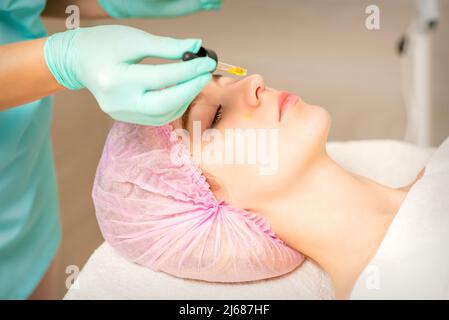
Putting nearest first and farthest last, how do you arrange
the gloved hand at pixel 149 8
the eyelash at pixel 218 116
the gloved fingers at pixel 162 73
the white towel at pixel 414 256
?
1. the gloved fingers at pixel 162 73
2. the white towel at pixel 414 256
3. the eyelash at pixel 218 116
4. the gloved hand at pixel 149 8

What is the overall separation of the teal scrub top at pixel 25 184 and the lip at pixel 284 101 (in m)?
0.58

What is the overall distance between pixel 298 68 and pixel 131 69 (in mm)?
847

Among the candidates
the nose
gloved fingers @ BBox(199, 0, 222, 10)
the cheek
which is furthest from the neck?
gloved fingers @ BBox(199, 0, 222, 10)

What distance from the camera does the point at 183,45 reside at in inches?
36.0

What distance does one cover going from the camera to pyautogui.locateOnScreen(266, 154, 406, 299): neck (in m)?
1.16

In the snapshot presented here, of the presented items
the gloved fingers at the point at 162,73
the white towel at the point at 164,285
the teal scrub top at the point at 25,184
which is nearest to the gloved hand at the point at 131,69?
the gloved fingers at the point at 162,73

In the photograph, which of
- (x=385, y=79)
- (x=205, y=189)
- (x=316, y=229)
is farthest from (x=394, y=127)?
(x=205, y=189)

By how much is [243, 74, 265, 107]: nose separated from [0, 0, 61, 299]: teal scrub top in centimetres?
51

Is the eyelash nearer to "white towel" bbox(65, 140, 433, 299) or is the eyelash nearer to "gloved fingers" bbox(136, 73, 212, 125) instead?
"gloved fingers" bbox(136, 73, 212, 125)

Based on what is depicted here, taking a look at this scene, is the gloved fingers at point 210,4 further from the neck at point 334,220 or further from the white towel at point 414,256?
the white towel at point 414,256

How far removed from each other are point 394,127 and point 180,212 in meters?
1.10

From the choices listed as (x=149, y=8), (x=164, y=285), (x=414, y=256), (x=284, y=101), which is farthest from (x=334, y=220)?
(x=149, y=8)

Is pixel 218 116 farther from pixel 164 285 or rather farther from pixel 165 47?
pixel 164 285

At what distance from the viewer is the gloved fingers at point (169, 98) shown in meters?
0.91
